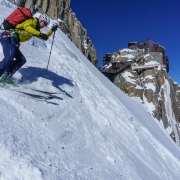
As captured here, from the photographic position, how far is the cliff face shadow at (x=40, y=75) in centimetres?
541

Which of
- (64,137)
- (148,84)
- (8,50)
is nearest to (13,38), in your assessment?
(8,50)

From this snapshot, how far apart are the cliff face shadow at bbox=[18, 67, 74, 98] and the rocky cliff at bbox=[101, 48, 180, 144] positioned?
108 feet

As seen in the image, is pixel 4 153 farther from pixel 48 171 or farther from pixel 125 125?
pixel 125 125

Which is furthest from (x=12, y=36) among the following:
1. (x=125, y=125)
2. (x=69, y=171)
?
(x=125, y=125)

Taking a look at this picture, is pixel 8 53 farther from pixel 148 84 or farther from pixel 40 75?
pixel 148 84

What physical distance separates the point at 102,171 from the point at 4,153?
164 centimetres

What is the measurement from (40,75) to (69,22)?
147ft

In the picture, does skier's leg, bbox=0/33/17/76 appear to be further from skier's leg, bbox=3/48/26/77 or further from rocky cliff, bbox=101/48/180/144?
rocky cliff, bbox=101/48/180/144

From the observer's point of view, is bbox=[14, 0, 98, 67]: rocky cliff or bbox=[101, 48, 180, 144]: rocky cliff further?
bbox=[14, 0, 98, 67]: rocky cliff

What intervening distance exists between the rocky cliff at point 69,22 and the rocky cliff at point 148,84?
749 centimetres

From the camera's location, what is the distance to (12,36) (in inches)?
186

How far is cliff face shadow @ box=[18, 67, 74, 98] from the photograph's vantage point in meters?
5.41

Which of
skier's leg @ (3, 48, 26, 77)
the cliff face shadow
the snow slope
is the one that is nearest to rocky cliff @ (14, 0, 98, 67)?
the cliff face shadow

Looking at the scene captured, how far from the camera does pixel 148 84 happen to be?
41.2m
